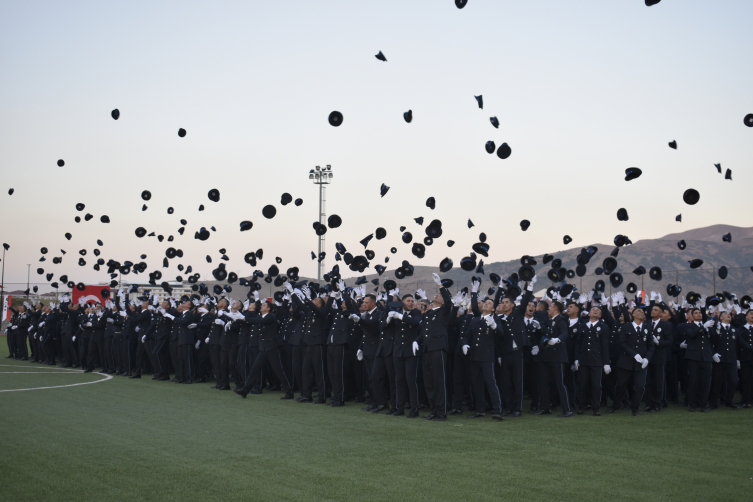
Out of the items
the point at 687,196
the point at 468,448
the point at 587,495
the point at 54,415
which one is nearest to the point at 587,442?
the point at 468,448

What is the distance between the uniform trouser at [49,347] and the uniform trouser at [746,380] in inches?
760

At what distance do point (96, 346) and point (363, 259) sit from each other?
28.9 ft

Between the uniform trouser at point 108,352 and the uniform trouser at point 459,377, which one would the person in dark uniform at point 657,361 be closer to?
the uniform trouser at point 459,377

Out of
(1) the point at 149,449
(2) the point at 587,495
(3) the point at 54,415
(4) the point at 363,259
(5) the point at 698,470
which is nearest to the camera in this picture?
(2) the point at 587,495

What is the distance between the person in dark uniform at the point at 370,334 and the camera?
11289mm

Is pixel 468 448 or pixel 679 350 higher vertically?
pixel 679 350

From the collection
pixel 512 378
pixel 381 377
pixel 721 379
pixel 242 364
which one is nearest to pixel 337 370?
pixel 381 377

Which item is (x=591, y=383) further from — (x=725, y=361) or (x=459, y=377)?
(x=725, y=361)

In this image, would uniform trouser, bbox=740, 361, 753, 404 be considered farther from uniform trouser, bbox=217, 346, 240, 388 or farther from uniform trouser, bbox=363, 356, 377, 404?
uniform trouser, bbox=217, 346, 240, 388

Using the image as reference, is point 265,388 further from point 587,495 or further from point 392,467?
point 587,495

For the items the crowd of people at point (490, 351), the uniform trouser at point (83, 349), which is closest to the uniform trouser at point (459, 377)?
the crowd of people at point (490, 351)

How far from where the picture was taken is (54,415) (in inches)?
375

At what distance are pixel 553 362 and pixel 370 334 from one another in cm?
315

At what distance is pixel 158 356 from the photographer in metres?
16.3
